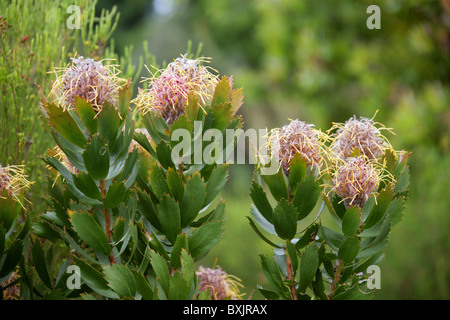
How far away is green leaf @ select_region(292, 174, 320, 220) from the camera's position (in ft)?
3.14

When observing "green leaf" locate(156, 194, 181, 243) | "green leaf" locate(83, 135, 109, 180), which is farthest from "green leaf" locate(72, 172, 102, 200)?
"green leaf" locate(156, 194, 181, 243)

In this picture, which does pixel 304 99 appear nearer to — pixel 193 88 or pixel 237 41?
pixel 193 88

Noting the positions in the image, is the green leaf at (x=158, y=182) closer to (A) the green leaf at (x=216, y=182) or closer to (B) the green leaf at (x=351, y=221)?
(A) the green leaf at (x=216, y=182)

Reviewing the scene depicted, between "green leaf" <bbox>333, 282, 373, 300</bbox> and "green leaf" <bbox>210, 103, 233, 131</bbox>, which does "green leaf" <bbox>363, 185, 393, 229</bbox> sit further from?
"green leaf" <bbox>210, 103, 233, 131</bbox>

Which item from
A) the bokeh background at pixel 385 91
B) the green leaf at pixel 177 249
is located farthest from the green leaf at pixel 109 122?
the bokeh background at pixel 385 91

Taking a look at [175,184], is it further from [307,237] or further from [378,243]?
[378,243]

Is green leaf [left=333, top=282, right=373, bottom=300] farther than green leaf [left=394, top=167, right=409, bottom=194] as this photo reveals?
No

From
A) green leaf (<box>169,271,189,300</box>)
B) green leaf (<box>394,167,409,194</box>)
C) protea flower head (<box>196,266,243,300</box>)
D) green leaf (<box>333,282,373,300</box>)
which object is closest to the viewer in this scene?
green leaf (<box>169,271,189,300</box>)

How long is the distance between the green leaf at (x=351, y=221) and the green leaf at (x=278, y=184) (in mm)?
133

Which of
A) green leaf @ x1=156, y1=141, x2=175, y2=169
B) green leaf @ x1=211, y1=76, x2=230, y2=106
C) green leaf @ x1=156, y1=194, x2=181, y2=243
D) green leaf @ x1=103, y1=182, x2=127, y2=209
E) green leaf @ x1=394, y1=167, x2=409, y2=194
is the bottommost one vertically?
green leaf @ x1=156, y1=194, x2=181, y2=243

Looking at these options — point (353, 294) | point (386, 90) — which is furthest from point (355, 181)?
point (386, 90)

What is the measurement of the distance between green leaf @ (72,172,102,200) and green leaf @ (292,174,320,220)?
39 centimetres

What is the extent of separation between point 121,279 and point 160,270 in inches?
3.1

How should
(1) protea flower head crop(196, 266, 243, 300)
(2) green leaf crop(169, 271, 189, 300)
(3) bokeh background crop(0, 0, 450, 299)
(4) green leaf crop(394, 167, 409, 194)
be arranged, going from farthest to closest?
(3) bokeh background crop(0, 0, 450, 299), (1) protea flower head crop(196, 266, 243, 300), (4) green leaf crop(394, 167, 409, 194), (2) green leaf crop(169, 271, 189, 300)
